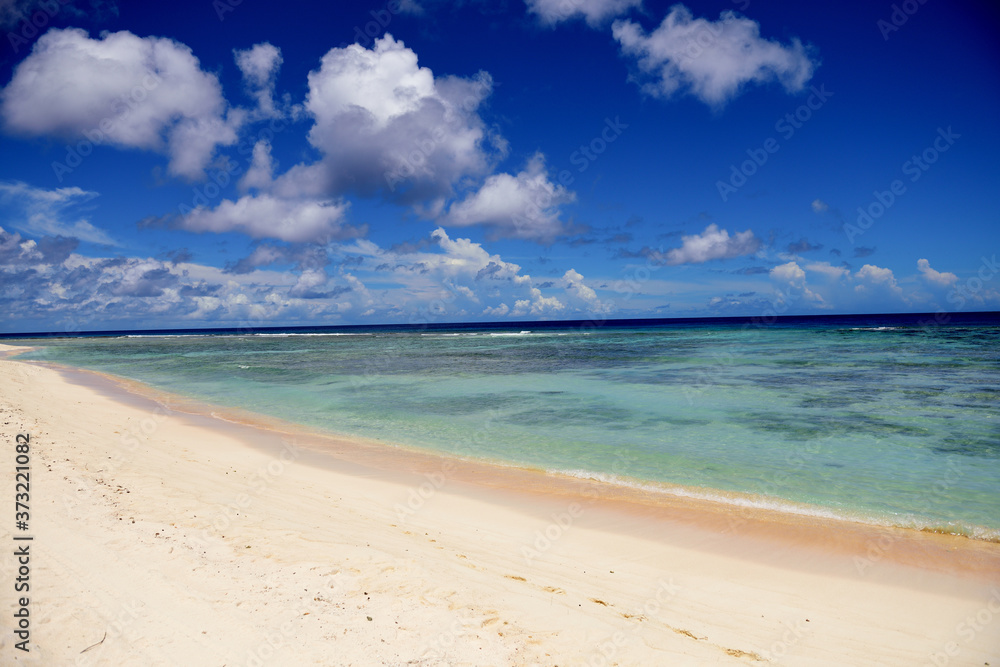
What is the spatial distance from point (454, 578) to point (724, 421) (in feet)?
33.9

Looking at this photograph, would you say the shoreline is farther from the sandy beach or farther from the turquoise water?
the turquoise water

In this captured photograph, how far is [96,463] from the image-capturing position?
8.19m

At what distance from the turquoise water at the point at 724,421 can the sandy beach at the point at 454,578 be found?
4.50 ft

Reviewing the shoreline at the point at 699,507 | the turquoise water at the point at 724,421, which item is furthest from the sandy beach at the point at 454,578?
the turquoise water at the point at 724,421

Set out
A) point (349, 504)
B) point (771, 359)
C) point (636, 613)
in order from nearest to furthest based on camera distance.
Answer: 1. point (636, 613)
2. point (349, 504)
3. point (771, 359)

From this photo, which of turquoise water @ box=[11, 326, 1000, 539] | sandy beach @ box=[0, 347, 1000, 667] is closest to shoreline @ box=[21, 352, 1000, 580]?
sandy beach @ box=[0, 347, 1000, 667]

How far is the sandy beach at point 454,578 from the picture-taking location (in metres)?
3.78

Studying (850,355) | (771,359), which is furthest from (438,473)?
(850,355)

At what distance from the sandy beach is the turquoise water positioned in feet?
4.50

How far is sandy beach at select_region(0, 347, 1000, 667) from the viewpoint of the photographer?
12.4 ft

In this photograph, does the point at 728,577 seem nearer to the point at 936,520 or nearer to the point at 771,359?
the point at 936,520

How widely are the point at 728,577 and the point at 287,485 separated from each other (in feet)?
22.7

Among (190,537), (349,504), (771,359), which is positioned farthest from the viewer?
(771,359)

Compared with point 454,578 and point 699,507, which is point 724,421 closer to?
point 699,507
